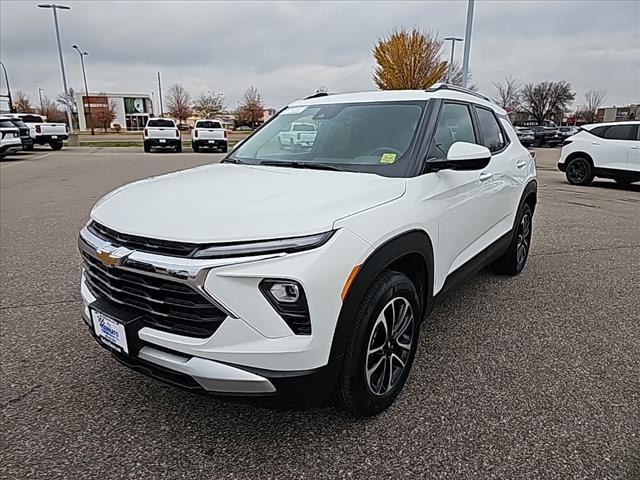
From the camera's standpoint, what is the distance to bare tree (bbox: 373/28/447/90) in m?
26.5

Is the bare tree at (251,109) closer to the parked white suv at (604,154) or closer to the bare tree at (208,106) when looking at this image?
the bare tree at (208,106)

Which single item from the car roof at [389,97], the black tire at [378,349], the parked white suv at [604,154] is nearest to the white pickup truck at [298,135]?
the car roof at [389,97]

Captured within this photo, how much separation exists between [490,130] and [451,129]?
0.95m

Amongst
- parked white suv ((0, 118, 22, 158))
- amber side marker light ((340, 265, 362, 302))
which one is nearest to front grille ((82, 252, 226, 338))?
amber side marker light ((340, 265, 362, 302))

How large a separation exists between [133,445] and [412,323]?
1.54 m

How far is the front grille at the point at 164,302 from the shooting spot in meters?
1.88

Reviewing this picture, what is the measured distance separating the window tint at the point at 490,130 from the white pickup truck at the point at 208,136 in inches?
829

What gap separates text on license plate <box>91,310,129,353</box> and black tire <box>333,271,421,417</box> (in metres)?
0.99

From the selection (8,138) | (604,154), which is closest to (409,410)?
(604,154)

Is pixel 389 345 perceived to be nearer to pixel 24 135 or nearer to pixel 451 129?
pixel 451 129

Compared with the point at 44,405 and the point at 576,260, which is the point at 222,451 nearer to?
the point at 44,405

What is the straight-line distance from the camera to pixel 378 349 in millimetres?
2363

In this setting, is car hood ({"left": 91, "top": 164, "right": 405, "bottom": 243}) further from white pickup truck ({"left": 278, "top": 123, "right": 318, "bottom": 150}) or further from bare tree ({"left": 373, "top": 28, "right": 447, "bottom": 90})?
bare tree ({"left": 373, "top": 28, "right": 447, "bottom": 90})

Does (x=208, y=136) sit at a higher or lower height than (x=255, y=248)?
lower
